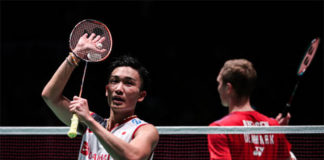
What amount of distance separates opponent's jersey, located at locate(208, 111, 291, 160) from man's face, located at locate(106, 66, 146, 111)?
0.83 m

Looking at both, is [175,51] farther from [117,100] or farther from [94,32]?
[117,100]

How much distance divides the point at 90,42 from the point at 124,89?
1.62 ft

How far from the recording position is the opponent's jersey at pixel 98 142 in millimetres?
2873

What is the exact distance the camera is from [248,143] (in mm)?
3479

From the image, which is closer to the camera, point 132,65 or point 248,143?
point 132,65

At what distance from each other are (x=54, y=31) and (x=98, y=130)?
870 centimetres

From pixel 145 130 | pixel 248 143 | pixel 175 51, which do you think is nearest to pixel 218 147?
pixel 248 143

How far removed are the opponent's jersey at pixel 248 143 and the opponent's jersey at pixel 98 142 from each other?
785 mm

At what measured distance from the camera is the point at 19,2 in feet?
35.2

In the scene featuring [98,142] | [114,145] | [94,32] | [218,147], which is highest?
[94,32]

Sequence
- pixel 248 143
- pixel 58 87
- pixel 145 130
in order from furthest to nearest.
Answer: pixel 248 143 < pixel 58 87 < pixel 145 130

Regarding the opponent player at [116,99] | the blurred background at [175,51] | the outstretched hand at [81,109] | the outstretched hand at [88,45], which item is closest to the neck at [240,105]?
the opponent player at [116,99]

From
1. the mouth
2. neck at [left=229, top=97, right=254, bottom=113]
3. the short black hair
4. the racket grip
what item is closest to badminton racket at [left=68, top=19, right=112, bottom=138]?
the short black hair

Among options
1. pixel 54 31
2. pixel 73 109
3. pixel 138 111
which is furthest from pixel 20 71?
pixel 73 109
